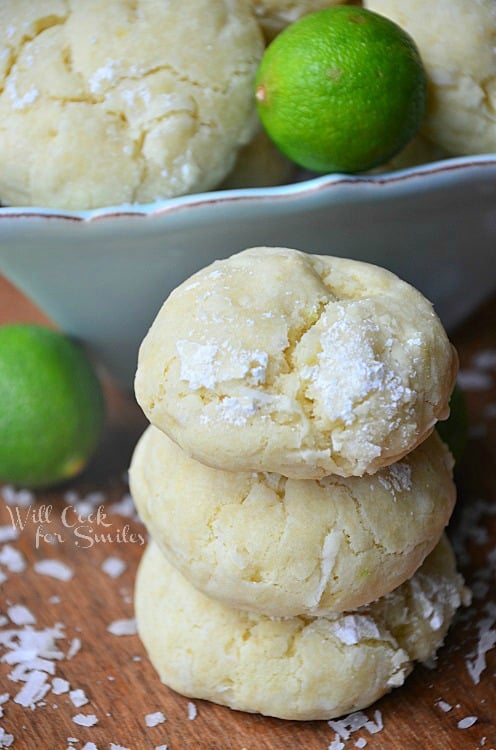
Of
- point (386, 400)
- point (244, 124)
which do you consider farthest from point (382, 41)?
point (386, 400)

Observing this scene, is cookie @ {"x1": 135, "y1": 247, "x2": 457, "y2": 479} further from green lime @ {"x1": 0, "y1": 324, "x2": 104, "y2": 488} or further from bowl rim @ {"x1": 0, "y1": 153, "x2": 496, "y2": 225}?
green lime @ {"x1": 0, "y1": 324, "x2": 104, "y2": 488}

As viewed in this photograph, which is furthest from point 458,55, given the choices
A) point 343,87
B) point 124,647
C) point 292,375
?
point 124,647

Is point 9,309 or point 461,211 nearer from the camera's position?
point 461,211

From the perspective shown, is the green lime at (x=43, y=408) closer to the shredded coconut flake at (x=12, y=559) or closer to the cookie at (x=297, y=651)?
the shredded coconut flake at (x=12, y=559)

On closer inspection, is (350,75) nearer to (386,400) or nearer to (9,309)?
(386,400)

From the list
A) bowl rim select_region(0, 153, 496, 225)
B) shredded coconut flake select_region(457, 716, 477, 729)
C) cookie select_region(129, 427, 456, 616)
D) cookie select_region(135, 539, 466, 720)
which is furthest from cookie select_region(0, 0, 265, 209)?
shredded coconut flake select_region(457, 716, 477, 729)

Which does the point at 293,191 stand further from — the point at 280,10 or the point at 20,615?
the point at 20,615
